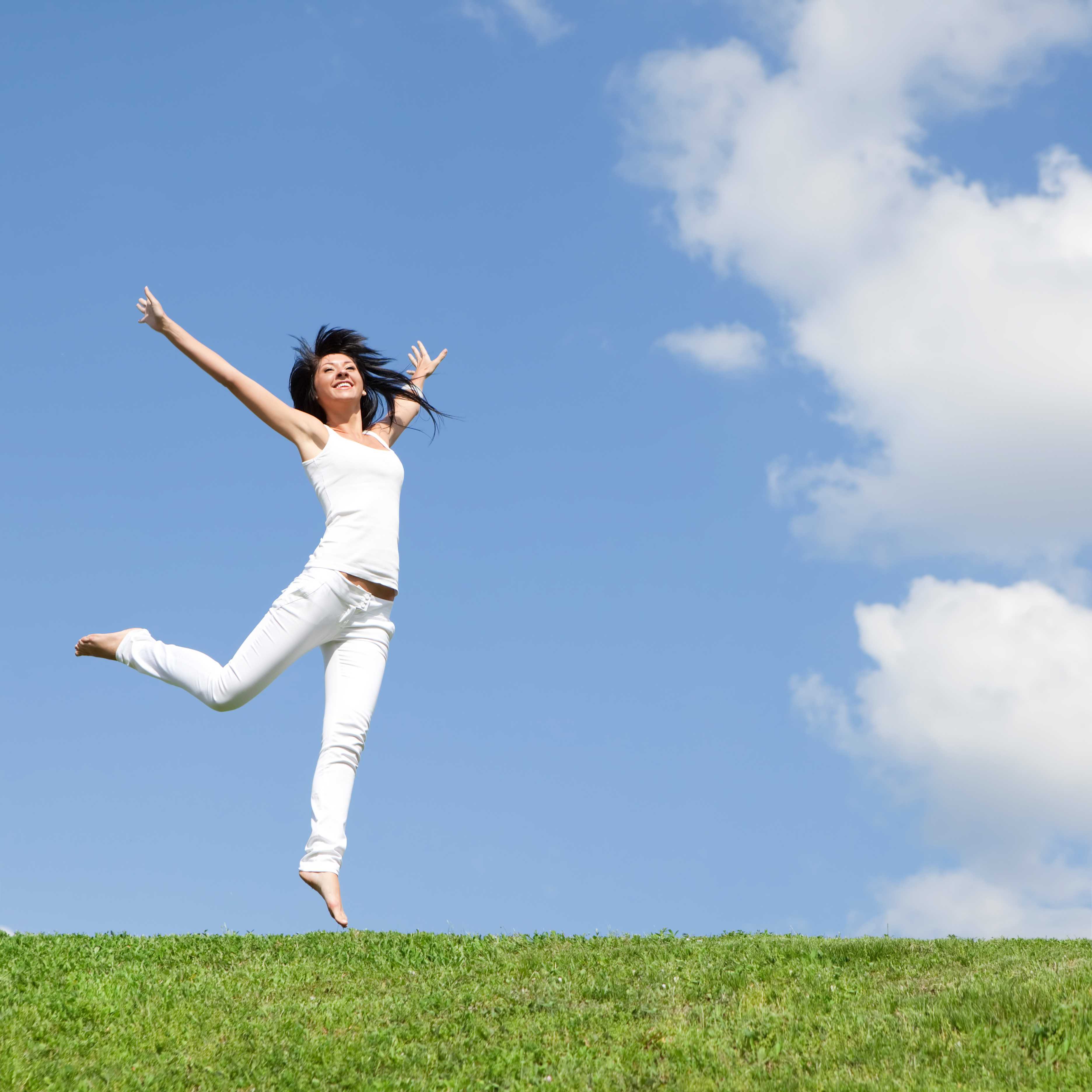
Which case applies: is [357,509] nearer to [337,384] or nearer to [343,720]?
[337,384]

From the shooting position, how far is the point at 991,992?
7.64m

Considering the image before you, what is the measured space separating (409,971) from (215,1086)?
8.79 ft

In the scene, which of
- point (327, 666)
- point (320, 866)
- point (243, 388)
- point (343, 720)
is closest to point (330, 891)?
point (320, 866)

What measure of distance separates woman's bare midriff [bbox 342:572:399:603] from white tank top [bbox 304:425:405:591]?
0.09ft

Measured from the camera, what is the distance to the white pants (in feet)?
31.6

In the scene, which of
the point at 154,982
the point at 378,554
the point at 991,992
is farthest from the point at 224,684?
the point at 991,992

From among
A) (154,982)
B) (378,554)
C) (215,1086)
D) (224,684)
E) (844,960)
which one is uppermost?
(378,554)

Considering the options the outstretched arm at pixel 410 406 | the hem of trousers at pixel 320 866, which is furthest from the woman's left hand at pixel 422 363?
the hem of trousers at pixel 320 866

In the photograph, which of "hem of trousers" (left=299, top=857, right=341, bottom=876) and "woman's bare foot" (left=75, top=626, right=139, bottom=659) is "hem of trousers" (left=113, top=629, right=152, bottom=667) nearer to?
"woman's bare foot" (left=75, top=626, right=139, bottom=659)

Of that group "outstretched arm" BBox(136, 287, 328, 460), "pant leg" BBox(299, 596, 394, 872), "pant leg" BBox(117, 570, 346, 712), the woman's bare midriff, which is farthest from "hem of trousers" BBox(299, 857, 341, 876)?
"outstretched arm" BBox(136, 287, 328, 460)

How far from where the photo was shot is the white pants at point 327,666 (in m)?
9.63

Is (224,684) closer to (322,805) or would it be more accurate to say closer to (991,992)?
(322,805)

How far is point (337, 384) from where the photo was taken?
427 inches

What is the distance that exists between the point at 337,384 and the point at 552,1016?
5.90 metres
